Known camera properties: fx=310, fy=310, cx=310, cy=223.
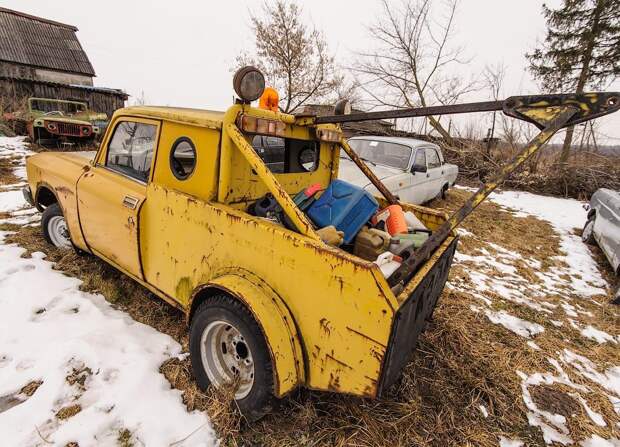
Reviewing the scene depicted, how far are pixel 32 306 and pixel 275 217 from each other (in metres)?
2.35

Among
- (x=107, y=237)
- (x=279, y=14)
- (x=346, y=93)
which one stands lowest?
(x=107, y=237)

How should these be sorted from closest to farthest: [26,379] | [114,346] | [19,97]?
[26,379] → [114,346] → [19,97]

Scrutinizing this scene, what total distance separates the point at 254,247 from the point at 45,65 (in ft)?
96.9

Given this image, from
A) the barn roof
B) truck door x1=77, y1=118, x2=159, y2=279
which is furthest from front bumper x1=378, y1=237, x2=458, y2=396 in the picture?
the barn roof

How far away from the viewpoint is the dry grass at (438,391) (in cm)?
191

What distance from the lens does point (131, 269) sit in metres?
2.59

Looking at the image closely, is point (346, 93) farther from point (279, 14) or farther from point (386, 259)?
point (386, 259)

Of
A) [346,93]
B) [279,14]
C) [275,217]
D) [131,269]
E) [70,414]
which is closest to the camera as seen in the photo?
[70,414]

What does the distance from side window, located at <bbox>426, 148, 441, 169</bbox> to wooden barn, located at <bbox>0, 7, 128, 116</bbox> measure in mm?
20834

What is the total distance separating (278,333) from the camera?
1.62 meters

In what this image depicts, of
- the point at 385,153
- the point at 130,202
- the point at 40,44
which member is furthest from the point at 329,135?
the point at 40,44

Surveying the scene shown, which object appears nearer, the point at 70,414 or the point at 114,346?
the point at 70,414

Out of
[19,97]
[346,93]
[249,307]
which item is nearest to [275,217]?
[249,307]

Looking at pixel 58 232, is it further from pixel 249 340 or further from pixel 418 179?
pixel 418 179
